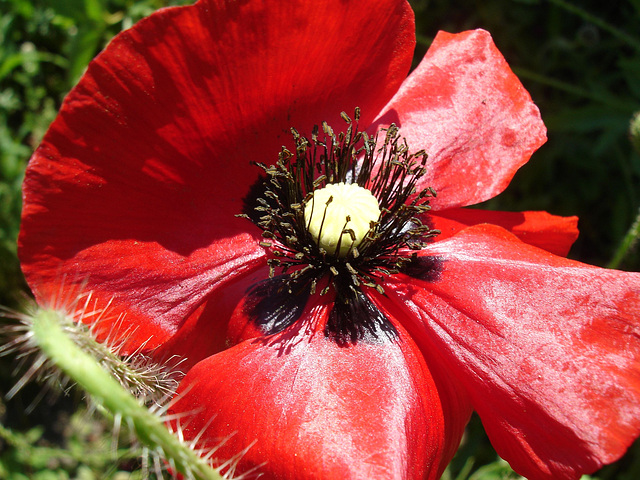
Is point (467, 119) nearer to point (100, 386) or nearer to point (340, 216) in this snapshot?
point (340, 216)

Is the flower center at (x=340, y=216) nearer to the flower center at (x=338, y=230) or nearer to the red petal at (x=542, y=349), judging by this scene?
the flower center at (x=338, y=230)

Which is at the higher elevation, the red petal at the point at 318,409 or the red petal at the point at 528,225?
the red petal at the point at 528,225

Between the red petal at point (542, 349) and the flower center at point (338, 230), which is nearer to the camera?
the red petal at point (542, 349)

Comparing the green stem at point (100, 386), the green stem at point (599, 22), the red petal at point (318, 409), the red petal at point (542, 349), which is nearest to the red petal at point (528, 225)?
the red petal at point (542, 349)

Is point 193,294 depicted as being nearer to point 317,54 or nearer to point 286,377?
point 286,377

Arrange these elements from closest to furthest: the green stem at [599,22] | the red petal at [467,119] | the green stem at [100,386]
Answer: the green stem at [100,386], the red petal at [467,119], the green stem at [599,22]
